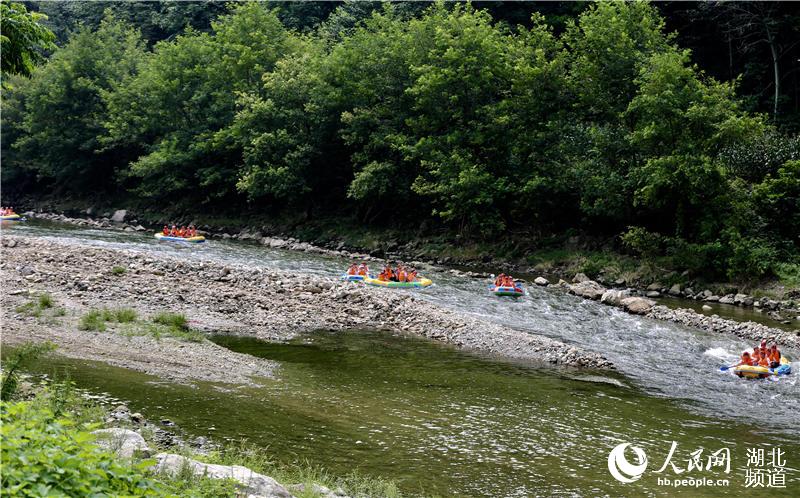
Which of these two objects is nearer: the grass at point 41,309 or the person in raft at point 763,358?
the grass at point 41,309

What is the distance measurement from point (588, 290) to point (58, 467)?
2486cm

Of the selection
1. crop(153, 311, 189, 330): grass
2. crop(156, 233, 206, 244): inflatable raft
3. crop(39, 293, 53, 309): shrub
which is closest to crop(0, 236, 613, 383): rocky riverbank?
crop(39, 293, 53, 309): shrub

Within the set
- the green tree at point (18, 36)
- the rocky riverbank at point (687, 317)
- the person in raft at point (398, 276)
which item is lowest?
the person in raft at point (398, 276)

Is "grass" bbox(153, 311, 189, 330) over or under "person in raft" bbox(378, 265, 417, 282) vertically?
under

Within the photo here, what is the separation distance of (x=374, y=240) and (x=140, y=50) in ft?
104

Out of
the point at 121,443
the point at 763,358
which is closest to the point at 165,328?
the point at 121,443

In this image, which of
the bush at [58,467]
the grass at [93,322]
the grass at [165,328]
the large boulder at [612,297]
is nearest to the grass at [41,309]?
the grass at [93,322]

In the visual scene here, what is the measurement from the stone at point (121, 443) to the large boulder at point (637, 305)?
20.3m

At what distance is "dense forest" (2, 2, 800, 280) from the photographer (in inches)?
1241

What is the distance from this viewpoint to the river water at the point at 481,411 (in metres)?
10.8

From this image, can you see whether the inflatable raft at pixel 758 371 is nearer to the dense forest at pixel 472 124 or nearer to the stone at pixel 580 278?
the dense forest at pixel 472 124

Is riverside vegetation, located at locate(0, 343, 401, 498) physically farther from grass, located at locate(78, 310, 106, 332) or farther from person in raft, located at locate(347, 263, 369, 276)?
person in raft, located at locate(347, 263, 369, 276)

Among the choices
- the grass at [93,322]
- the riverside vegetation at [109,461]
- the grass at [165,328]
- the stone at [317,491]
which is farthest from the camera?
the grass at [165,328]

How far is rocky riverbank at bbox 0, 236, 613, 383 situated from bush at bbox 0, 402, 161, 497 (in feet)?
25.6
